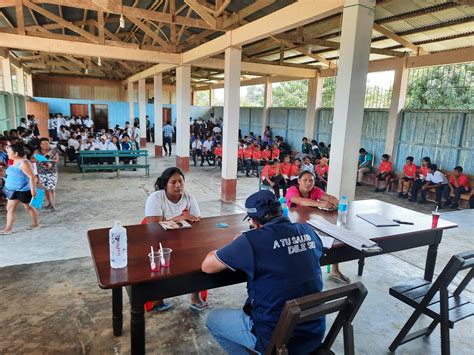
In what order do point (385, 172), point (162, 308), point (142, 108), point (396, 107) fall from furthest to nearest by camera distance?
point (142, 108) → point (396, 107) → point (385, 172) → point (162, 308)

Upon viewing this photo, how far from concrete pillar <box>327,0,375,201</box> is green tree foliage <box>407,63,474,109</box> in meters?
6.88

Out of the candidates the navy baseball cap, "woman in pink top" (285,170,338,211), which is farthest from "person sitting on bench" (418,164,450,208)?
the navy baseball cap

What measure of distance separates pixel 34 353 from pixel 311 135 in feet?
39.9

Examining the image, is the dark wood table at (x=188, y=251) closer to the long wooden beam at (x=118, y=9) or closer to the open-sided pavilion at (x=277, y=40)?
the open-sided pavilion at (x=277, y=40)

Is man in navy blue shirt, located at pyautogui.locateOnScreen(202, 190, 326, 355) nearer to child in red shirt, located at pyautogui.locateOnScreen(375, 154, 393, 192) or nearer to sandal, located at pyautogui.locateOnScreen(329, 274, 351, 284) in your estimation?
sandal, located at pyautogui.locateOnScreen(329, 274, 351, 284)

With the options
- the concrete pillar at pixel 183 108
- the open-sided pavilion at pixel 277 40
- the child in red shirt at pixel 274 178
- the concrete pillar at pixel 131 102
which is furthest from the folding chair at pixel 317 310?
the concrete pillar at pixel 131 102

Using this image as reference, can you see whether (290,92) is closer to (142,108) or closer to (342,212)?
(142,108)

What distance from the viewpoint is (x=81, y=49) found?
8.77m

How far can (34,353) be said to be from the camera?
8.63 ft

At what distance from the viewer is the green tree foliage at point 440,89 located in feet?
32.8

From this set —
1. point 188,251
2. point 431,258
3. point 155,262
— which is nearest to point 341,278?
point 431,258

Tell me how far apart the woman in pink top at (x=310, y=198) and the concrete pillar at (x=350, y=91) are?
0.71 m

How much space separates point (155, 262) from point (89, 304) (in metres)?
1.66

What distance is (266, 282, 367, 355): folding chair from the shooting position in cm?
161
